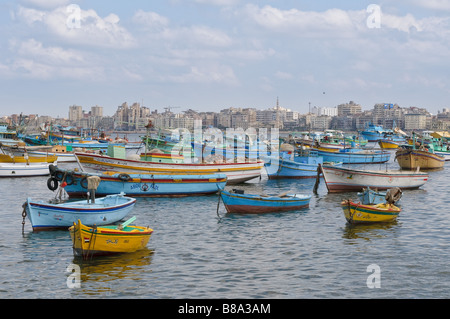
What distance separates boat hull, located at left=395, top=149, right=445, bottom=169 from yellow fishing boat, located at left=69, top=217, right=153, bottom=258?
49.8 metres

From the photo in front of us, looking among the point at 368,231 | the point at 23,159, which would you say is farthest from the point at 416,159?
the point at 23,159

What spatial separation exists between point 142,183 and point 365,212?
17589 mm

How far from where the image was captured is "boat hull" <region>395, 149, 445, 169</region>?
221 ft

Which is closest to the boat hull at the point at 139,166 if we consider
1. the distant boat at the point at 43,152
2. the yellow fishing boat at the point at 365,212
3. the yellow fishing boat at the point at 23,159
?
the yellow fishing boat at the point at 365,212

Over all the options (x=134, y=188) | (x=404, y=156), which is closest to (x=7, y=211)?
(x=134, y=188)

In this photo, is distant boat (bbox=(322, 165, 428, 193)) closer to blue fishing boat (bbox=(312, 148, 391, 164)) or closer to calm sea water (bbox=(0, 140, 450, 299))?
calm sea water (bbox=(0, 140, 450, 299))

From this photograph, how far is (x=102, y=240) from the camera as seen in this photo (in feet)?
76.5

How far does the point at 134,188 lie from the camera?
41.7 metres

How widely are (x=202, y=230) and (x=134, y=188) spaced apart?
41.4 ft

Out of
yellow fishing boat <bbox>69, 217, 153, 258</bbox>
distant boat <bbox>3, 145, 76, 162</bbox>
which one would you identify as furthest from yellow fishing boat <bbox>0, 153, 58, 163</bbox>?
yellow fishing boat <bbox>69, 217, 153, 258</bbox>

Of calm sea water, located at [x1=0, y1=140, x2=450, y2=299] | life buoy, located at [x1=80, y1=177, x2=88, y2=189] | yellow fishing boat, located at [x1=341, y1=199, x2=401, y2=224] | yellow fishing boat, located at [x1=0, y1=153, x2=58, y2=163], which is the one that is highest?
yellow fishing boat, located at [x1=0, y1=153, x2=58, y2=163]

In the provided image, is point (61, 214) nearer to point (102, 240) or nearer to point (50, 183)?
point (102, 240)

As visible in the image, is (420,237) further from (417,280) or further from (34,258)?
(34,258)
